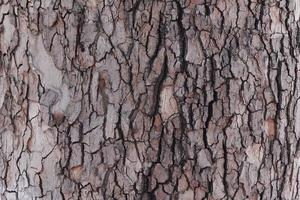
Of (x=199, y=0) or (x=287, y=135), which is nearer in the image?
(x=199, y=0)

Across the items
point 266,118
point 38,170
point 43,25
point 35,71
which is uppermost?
point 43,25

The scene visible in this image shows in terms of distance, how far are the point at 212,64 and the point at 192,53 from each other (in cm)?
6

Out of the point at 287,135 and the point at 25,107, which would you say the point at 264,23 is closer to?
the point at 287,135

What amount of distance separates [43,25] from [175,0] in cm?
34

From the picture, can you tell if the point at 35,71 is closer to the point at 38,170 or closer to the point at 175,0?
the point at 38,170

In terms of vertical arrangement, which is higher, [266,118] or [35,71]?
[35,71]

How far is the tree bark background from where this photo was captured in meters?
1.31

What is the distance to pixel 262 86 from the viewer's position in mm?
1377

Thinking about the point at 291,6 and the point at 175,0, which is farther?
the point at 291,6

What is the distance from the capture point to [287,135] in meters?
1.44

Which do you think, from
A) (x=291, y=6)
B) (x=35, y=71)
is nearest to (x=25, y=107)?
(x=35, y=71)

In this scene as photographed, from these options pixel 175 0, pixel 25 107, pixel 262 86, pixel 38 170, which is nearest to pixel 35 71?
pixel 25 107

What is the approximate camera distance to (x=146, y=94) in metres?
1.32

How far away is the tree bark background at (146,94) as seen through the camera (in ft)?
4.31
